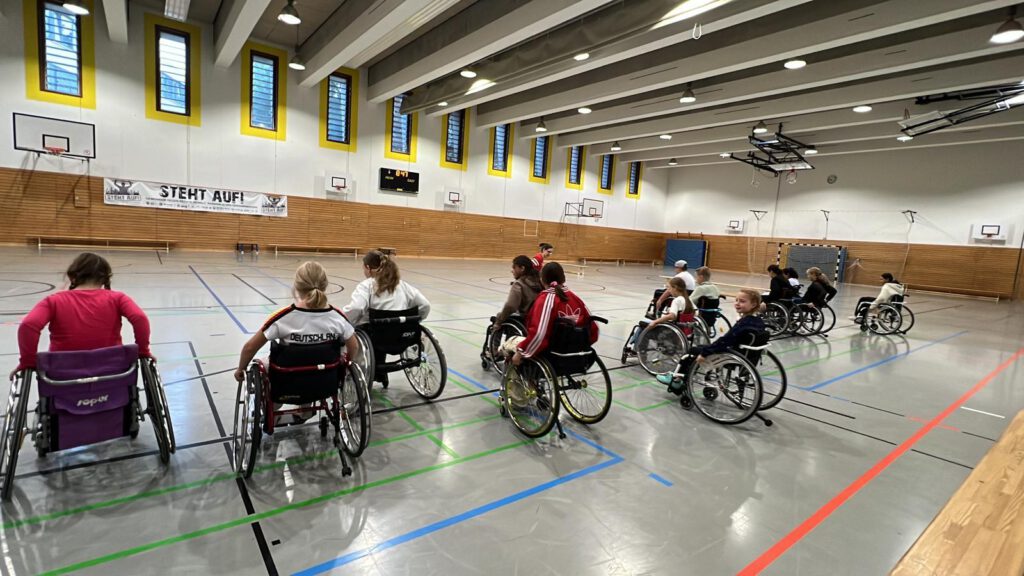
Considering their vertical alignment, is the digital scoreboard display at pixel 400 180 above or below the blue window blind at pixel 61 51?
below

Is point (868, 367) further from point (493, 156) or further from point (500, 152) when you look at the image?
point (500, 152)

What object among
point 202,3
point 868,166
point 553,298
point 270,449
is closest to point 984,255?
point 868,166

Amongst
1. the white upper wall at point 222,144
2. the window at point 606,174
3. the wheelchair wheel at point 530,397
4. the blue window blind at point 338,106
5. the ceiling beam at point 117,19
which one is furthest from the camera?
the window at point 606,174

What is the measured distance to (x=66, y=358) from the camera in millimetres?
2045

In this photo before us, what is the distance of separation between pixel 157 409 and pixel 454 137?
16320mm

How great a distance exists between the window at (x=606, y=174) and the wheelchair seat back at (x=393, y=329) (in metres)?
20.1

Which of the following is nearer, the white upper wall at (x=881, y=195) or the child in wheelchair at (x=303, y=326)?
the child in wheelchair at (x=303, y=326)

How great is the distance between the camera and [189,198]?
1291cm

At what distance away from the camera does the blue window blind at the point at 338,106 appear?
14.8 m

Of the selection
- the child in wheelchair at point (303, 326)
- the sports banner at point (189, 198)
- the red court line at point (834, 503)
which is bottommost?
the red court line at point (834, 503)

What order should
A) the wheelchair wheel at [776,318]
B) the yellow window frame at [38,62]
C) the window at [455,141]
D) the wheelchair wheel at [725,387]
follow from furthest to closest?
the window at [455,141] < the yellow window frame at [38,62] < the wheelchair wheel at [776,318] < the wheelchair wheel at [725,387]

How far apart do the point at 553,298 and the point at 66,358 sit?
232 cm

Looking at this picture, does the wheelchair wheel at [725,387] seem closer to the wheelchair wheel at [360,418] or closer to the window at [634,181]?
the wheelchair wheel at [360,418]

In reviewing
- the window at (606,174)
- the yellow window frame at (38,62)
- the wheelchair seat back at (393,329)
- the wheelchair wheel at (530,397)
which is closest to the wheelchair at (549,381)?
the wheelchair wheel at (530,397)
